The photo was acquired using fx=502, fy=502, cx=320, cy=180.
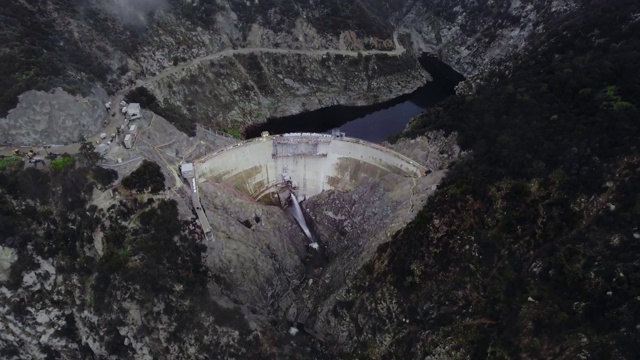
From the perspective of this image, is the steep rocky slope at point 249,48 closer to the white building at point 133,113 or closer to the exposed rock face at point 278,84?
the exposed rock face at point 278,84

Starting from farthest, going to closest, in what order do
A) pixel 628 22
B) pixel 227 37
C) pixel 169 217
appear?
pixel 227 37
pixel 628 22
pixel 169 217

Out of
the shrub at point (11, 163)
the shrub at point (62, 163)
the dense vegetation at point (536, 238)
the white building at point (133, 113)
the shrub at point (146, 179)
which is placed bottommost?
the shrub at point (11, 163)

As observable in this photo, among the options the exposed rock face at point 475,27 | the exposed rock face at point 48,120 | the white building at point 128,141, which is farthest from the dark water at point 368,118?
the exposed rock face at point 48,120

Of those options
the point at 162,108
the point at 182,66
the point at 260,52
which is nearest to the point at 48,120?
the point at 162,108

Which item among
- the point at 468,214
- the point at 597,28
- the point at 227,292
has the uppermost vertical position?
the point at 597,28

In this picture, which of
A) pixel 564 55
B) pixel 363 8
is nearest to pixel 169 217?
pixel 564 55

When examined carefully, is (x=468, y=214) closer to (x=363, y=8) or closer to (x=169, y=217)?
(x=169, y=217)

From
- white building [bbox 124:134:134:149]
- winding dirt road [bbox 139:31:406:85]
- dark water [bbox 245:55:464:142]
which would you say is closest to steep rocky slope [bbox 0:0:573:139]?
winding dirt road [bbox 139:31:406:85]
